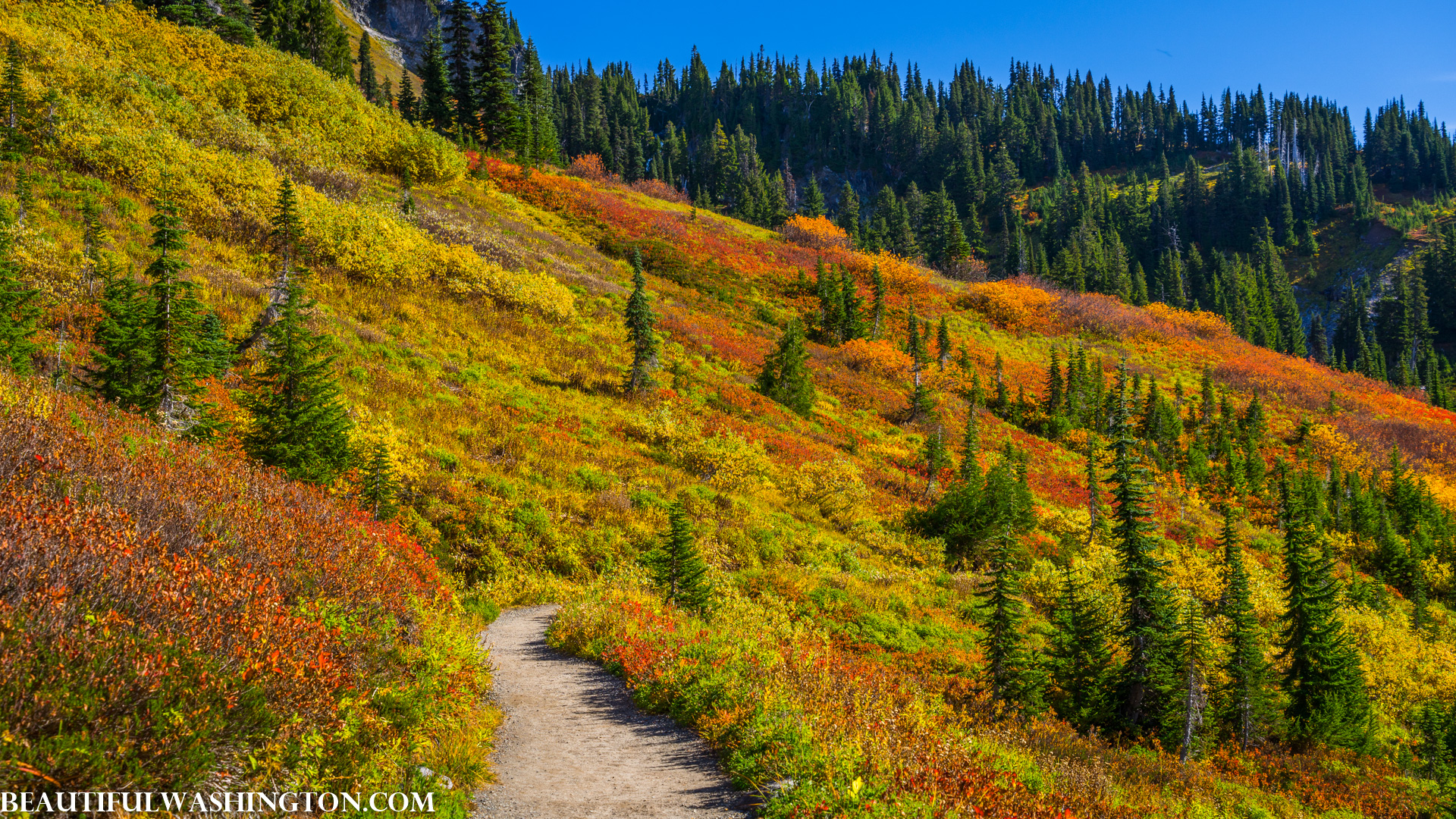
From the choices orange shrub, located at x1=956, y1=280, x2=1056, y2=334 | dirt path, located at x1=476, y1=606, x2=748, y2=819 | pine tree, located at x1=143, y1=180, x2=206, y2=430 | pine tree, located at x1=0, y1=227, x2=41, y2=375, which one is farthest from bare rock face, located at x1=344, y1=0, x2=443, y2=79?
dirt path, located at x1=476, y1=606, x2=748, y2=819

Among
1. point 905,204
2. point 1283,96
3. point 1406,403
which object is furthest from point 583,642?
point 1283,96

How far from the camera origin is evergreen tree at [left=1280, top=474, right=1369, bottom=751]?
1862 cm

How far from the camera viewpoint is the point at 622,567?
17.0 metres

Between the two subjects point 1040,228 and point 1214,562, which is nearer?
point 1214,562

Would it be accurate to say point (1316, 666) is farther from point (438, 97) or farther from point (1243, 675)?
point (438, 97)

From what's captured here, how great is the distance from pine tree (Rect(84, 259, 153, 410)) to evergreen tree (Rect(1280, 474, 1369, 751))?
2878 cm

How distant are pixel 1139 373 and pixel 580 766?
7565 centimetres


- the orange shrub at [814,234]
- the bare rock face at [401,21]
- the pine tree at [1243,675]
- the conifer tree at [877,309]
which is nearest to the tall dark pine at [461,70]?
the orange shrub at [814,234]

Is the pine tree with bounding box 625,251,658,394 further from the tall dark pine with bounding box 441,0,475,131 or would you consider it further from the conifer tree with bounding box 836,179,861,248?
the conifer tree with bounding box 836,179,861,248

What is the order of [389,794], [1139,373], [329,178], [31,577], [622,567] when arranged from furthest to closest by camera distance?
[1139,373] → [329,178] → [622,567] → [389,794] → [31,577]

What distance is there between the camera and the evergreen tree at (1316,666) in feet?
61.1

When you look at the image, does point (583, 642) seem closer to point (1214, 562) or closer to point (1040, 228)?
point (1214, 562)

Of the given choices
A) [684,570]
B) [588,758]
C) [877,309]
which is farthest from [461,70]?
[588,758]

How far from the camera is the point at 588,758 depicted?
682 centimetres
